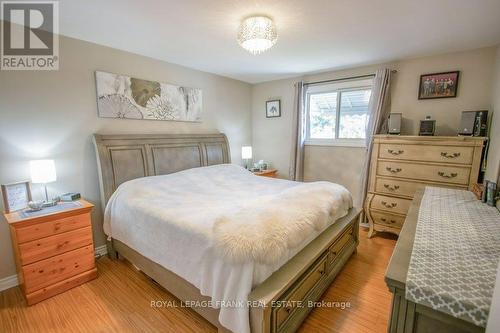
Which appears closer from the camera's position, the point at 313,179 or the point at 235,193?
the point at 235,193

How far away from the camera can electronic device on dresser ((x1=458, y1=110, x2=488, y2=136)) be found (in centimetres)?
250

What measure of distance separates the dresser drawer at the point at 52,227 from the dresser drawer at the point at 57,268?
228 millimetres

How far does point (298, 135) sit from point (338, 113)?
29.2 inches

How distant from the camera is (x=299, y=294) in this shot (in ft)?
5.22

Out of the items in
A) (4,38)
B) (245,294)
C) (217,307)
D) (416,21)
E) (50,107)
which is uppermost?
(416,21)

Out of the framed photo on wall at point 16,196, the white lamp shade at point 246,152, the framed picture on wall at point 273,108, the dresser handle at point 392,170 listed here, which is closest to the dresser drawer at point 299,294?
the dresser handle at point 392,170

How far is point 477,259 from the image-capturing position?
1021mm

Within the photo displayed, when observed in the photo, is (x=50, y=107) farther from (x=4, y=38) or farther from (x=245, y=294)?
(x=245, y=294)

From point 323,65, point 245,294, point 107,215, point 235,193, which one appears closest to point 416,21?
point 323,65

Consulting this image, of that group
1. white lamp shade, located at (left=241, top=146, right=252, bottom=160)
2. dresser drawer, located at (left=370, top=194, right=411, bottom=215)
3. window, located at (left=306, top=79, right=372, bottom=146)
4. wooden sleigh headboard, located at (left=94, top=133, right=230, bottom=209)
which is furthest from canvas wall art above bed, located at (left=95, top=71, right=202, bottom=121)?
dresser drawer, located at (left=370, top=194, right=411, bottom=215)

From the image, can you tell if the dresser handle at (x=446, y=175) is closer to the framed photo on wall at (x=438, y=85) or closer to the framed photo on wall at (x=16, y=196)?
the framed photo on wall at (x=438, y=85)

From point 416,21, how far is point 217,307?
286cm

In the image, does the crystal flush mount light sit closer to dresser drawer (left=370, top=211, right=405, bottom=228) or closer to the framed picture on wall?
the framed picture on wall

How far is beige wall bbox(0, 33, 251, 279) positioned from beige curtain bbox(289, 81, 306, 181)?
81.7 inches
